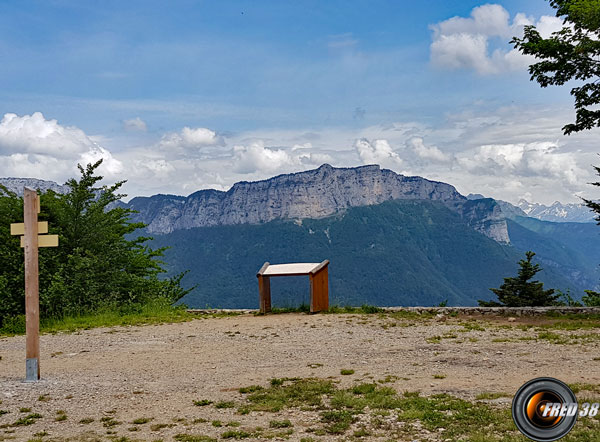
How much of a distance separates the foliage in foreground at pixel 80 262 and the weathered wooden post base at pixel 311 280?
11.4 ft

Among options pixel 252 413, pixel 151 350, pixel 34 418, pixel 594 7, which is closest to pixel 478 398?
pixel 252 413

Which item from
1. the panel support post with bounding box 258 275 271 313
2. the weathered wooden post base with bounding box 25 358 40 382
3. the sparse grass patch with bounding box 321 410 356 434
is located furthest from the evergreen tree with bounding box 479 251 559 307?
the weathered wooden post base with bounding box 25 358 40 382

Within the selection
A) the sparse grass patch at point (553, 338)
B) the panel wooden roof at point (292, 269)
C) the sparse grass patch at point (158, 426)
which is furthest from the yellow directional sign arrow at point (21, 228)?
the sparse grass patch at point (553, 338)

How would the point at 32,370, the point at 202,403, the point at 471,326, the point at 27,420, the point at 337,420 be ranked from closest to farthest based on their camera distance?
the point at 337,420 < the point at 27,420 < the point at 202,403 < the point at 32,370 < the point at 471,326

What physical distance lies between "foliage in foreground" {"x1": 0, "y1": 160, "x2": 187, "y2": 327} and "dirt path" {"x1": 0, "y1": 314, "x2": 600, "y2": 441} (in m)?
2.74

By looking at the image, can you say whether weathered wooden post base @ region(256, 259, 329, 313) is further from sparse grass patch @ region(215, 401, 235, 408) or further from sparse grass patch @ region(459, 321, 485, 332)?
sparse grass patch @ region(215, 401, 235, 408)

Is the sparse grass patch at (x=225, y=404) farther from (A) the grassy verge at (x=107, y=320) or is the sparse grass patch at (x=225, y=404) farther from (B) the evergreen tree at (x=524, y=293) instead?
(B) the evergreen tree at (x=524, y=293)

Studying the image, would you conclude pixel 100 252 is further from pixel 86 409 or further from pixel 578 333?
pixel 578 333

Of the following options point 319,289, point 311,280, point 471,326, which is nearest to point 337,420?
point 471,326

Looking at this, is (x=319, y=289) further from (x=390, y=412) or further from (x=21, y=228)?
(x=390, y=412)

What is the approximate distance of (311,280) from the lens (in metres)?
14.5

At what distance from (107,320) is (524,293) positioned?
16021 mm

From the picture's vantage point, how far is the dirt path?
5.99 meters

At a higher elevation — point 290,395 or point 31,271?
point 31,271
